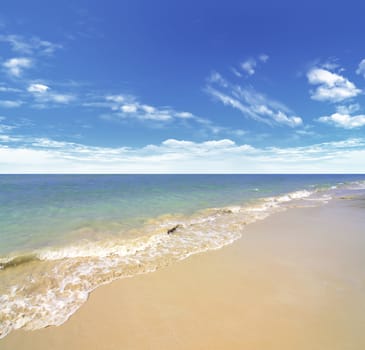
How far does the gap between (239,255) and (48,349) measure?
5.44 meters

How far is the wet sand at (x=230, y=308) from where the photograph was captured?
3.28 m

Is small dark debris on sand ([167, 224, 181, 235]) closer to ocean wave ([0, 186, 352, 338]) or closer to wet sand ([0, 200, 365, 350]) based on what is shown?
ocean wave ([0, 186, 352, 338])

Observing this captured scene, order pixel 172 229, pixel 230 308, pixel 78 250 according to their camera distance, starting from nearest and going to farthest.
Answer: pixel 230 308 < pixel 78 250 < pixel 172 229

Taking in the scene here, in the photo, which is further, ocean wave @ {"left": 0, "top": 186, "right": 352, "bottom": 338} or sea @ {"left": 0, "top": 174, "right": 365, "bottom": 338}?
sea @ {"left": 0, "top": 174, "right": 365, "bottom": 338}

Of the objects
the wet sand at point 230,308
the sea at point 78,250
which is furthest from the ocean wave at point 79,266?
the wet sand at point 230,308

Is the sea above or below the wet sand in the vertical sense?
below

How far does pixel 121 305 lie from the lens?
4207 mm

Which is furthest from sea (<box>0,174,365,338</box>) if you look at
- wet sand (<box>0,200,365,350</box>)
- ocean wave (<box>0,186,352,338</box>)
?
wet sand (<box>0,200,365,350</box>)

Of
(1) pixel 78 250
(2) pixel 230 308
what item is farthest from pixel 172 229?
(2) pixel 230 308

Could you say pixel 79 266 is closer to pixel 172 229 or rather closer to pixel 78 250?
pixel 78 250

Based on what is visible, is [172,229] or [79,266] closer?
[79,266]

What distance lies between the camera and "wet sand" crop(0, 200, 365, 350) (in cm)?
328

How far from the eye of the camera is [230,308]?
3.99 meters

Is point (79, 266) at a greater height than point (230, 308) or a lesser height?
lesser
